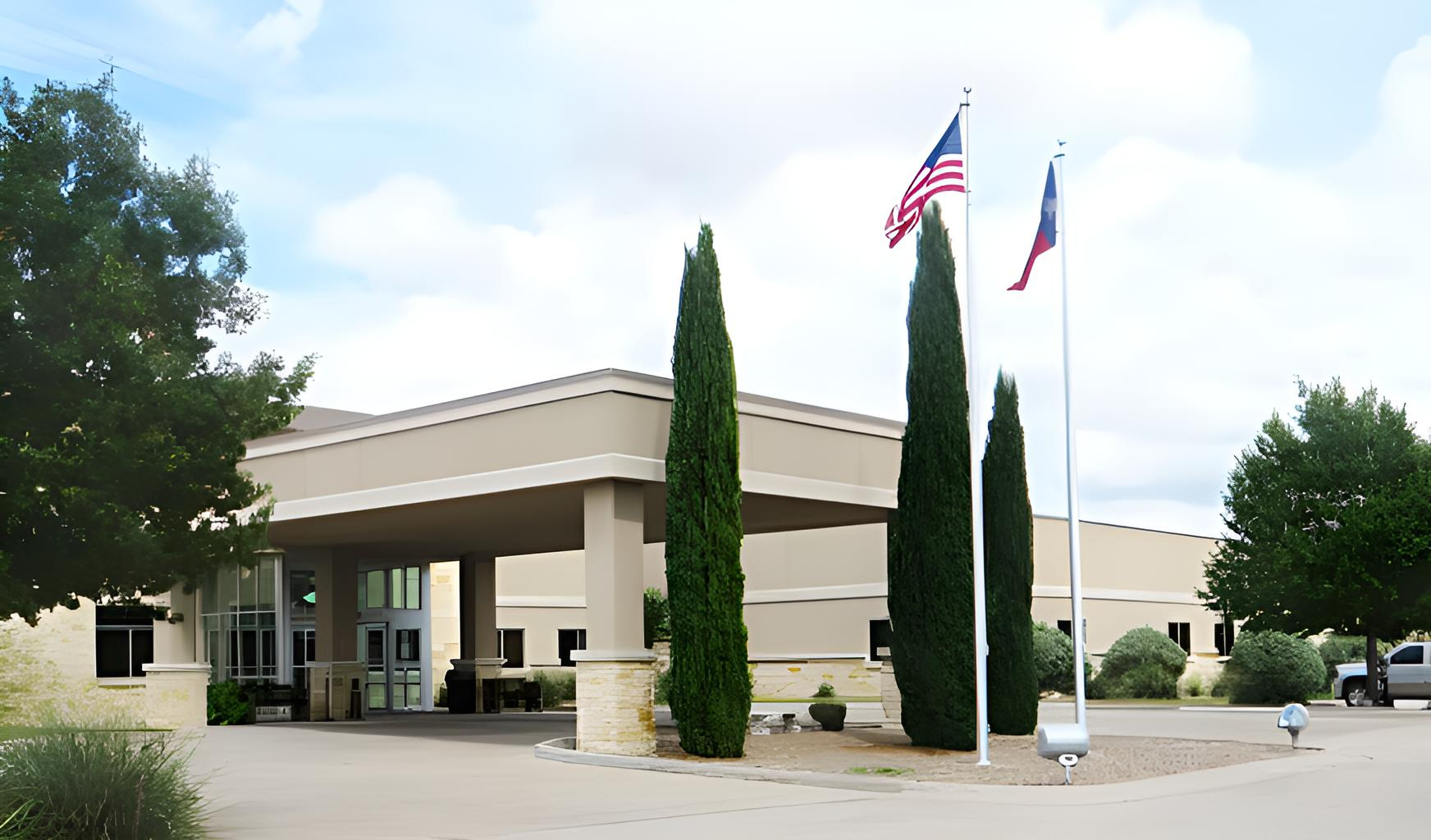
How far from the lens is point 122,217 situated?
19375mm

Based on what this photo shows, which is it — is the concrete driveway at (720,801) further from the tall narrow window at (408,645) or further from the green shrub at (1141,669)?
the green shrub at (1141,669)

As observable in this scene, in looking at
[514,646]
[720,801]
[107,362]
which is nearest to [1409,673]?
[514,646]

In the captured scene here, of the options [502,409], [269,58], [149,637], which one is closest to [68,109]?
[269,58]

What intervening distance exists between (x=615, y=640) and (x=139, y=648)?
Result: 24.0 m

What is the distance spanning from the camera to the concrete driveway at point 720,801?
13.4m

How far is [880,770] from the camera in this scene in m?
18.9

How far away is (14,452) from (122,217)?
3504 millimetres

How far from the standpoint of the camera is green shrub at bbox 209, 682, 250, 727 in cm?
3253

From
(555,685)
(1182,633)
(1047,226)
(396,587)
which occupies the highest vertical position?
(1047,226)

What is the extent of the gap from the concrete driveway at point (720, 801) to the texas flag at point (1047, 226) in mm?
7512

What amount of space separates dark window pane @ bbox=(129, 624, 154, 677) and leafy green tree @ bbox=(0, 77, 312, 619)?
70.5 ft

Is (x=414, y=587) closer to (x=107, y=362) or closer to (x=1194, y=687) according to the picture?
(x=107, y=362)

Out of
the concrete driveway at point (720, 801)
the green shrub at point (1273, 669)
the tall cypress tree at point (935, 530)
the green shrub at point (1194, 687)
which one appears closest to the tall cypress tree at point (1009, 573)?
the tall cypress tree at point (935, 530)

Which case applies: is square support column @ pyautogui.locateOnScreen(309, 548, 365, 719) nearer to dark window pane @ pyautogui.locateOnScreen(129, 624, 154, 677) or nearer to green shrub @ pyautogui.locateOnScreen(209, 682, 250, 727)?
green shrub @ pyautogui.locateOnScreen(209, 682, 250, 727)
